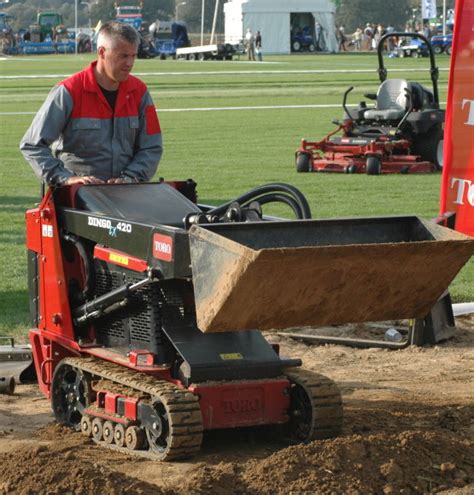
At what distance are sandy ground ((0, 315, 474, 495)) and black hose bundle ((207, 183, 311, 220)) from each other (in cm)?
116

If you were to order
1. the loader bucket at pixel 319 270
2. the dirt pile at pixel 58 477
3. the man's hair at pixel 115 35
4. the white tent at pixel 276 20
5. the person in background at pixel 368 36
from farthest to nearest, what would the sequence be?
the person in background at pixel 368 36, the white tent at pixel 276 20, the man's hair at pixel 115 35, the loader bucket at pixel 319 270, the dirt pile at pixel 58 477

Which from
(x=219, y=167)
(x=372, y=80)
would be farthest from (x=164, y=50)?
(x=219, y=167)

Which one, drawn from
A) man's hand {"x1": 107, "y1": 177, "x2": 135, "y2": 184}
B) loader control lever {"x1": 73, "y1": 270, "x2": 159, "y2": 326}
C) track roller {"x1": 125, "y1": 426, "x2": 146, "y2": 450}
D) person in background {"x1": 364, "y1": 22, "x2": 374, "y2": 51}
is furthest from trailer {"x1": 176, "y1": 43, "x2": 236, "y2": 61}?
track roller {"x1": 125, "y1": 426, "x2": 146, "y2": 450}

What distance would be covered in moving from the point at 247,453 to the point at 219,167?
14344 mm

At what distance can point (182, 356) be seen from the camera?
247 inches

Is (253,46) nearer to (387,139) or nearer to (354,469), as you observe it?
(387,139)

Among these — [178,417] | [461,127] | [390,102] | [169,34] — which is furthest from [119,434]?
[169,34]

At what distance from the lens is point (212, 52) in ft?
234

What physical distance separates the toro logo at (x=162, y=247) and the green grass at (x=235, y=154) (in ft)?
11.5

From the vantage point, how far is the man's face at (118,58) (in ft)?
23.2

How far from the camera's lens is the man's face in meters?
7.07

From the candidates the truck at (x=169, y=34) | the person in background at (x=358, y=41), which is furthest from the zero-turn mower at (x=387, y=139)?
the person in background at (x=358, y=41)

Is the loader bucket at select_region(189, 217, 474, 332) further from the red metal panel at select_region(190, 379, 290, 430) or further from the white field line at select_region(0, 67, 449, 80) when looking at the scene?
the white field line at select_region(0, 67, 449, 80)

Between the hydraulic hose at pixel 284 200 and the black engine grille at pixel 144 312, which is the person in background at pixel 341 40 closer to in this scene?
the hydraulic hose at pixel 284 200
